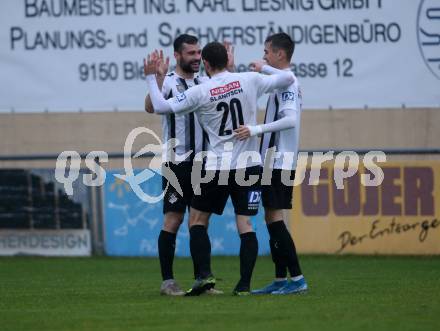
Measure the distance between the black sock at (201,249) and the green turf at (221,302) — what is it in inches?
8.9

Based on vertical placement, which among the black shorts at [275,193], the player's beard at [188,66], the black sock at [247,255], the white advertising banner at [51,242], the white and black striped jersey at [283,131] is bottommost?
the white advertising banner at [51,242]

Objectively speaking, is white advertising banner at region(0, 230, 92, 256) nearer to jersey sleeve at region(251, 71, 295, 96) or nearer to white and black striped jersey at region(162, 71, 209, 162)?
white and black striped jersey at region(162, 71, 209, 162)

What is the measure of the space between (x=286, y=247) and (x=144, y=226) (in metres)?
5.84

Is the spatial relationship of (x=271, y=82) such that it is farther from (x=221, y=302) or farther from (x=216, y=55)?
(x=221, y=302)

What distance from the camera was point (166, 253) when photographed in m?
9.38

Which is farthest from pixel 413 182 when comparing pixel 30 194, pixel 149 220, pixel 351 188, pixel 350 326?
pixel 350 326

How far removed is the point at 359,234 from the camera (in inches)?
572

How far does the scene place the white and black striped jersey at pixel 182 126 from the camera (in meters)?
9.30

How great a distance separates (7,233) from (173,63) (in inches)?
138

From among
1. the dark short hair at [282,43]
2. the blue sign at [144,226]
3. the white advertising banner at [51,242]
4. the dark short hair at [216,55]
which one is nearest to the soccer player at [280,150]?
the dark short hair at [282,43]

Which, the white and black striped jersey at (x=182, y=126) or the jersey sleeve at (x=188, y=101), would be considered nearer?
the jersey sleeve at (x=188, y=101)

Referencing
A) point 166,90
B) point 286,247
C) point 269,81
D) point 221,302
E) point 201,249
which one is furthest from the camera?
point 166,90

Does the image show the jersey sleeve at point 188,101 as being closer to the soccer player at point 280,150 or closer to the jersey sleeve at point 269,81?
the jersey sleeve at point 269,81

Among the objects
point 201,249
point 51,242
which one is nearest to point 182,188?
point 201,249
